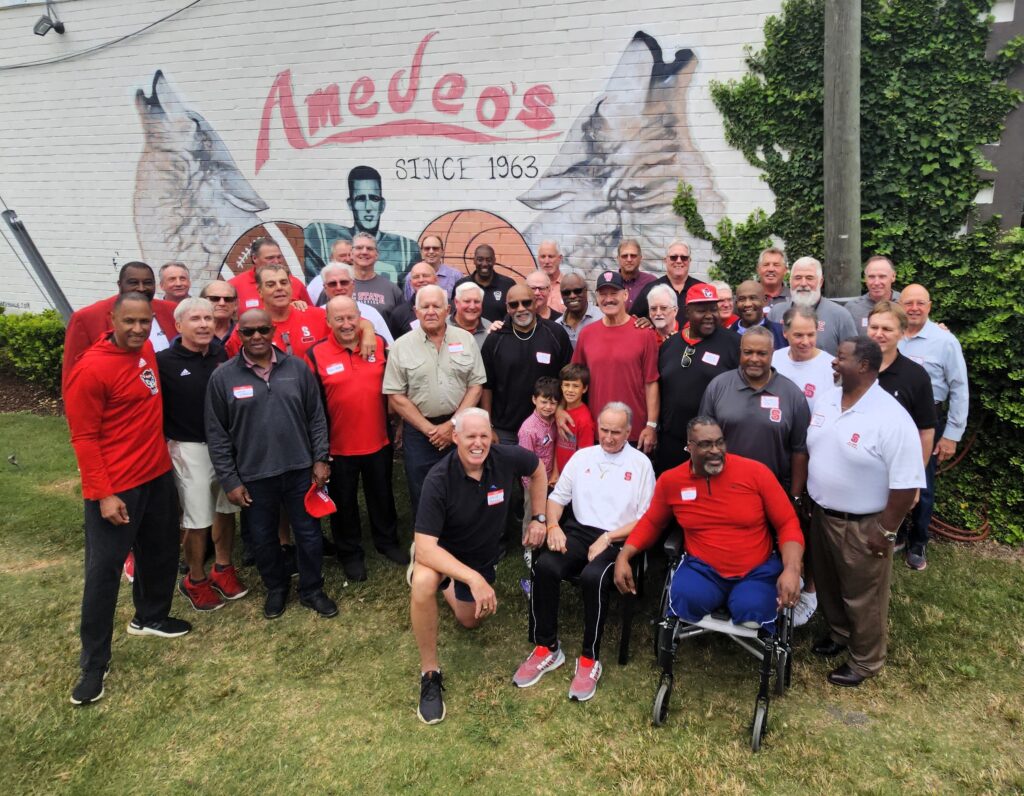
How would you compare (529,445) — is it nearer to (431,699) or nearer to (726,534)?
(726,534)

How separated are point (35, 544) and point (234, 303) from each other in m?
2.82

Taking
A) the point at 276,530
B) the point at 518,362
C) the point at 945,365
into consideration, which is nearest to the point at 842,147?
the point at 945,365

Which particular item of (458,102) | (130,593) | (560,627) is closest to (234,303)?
(130,593)

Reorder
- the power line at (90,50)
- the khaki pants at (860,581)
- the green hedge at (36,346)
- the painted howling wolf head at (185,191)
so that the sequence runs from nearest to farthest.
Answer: the khaki pants at (860,581) → the power line at (90,50) → the painted howling wolf head at (185,191) → the green hedge at (36,346)

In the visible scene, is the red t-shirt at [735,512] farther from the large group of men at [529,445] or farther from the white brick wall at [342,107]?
the white brick wall at [342,107]

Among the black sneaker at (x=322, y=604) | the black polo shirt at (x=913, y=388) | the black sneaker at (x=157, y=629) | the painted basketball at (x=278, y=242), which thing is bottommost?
the black sneaker at (x=322, y=604)

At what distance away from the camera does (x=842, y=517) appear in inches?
140

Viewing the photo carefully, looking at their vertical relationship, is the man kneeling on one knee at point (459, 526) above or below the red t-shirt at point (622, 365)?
below

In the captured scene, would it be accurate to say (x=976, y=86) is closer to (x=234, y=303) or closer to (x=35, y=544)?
(x=234, y=303)

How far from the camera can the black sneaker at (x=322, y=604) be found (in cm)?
448

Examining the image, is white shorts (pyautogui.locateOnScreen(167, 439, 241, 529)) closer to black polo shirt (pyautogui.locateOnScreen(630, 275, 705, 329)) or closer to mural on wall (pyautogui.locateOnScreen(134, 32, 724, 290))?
black polo shirt (pyautogui.locateOnScreen(630, 275, 705, 329))

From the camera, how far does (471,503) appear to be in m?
3.70

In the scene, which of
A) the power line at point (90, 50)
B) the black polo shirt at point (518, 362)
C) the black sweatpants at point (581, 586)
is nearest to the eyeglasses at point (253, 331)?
the black polo shirt at point (518, 362)

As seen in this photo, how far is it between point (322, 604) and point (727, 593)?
2.60 m
